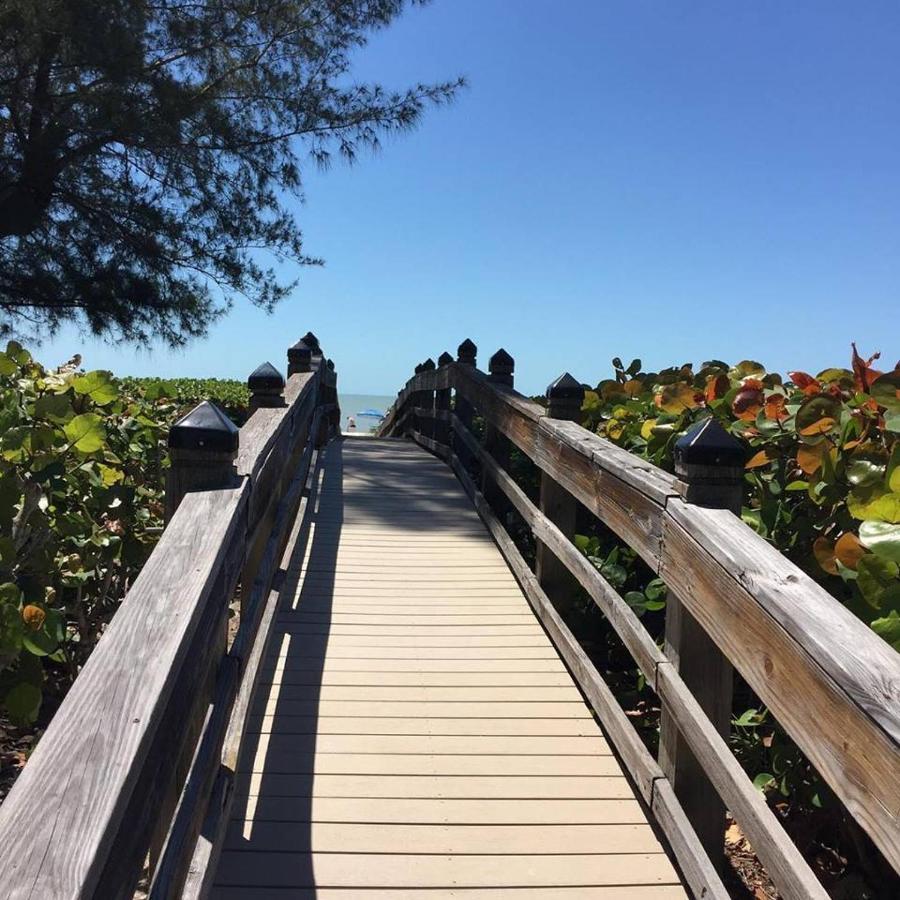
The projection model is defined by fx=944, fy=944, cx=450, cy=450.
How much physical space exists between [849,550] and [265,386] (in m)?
2.77

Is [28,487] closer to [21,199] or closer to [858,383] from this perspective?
[858,383]

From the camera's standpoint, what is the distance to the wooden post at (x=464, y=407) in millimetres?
7664

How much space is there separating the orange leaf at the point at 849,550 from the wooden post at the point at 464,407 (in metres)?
5.46

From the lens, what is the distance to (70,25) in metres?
7.89

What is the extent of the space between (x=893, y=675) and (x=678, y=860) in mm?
1192

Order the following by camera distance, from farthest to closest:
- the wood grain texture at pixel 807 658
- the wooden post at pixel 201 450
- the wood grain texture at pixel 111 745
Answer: the wooden post at pixel 201 450 → the wood grain texture at pixel 807 658 → the wood grain texture at pixel 111 745

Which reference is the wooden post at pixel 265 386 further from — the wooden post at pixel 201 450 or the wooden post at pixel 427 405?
the wooden post at pixel 427 405

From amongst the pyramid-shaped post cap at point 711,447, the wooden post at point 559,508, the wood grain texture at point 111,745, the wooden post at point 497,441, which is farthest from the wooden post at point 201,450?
the wooden post at point 497,441

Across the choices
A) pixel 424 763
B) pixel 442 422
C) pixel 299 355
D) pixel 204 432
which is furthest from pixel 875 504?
pixel 442 422

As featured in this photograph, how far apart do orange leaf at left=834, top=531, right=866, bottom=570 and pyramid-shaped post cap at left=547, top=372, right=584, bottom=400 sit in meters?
2.16

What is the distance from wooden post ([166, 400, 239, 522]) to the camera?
2.27 metres

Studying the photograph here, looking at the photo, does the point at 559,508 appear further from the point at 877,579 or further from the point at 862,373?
the point at 877,579

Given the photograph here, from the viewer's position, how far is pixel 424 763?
2.93m

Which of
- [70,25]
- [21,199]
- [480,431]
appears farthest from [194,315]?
[480,431]
